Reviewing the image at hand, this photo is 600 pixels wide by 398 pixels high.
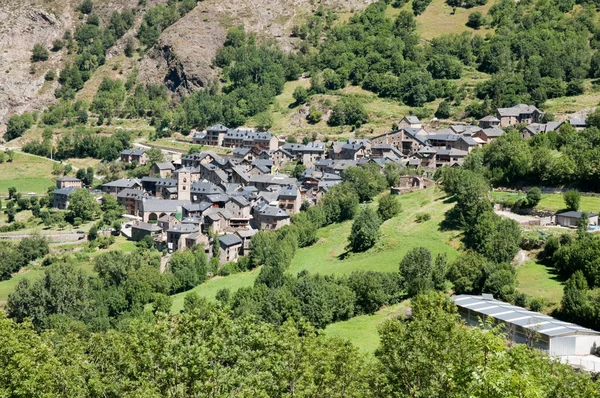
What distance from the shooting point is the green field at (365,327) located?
45.5m

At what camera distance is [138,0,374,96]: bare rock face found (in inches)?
5723

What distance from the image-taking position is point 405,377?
2495 centimetres

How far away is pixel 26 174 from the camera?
107 m

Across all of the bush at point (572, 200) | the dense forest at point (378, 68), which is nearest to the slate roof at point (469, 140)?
the dense forest at point (378, 68)

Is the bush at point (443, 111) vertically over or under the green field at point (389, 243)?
over

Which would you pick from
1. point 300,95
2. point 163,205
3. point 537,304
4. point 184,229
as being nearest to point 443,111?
point 300,95

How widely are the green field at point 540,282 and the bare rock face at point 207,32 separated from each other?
100752 millimetres

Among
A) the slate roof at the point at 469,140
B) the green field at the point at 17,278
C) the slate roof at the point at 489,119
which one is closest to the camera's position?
the green field at the point at 17,278

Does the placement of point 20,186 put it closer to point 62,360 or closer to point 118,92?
point 118,92

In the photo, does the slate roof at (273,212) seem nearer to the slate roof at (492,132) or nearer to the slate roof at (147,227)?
the slate roof at (147,227)

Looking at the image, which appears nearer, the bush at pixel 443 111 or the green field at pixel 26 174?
the green field at pixel 26 174

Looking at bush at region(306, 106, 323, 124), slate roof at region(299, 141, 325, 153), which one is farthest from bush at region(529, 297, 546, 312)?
bush at region(306, 106, 323, 124)

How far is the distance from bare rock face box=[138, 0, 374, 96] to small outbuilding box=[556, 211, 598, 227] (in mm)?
96237

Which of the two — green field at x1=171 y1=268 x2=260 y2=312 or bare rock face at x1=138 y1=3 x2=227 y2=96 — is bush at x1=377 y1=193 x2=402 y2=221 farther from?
bare rock face at x1=138 y1=3 x2=227 y2=96
